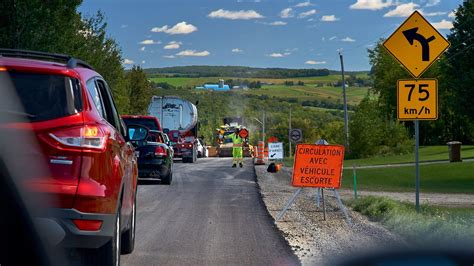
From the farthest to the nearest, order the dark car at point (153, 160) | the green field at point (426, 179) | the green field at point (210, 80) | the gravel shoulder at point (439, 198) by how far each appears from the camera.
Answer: the green field at point (210, 80)
the green field at point (426, 179)
the dark car at point (153, 160)
the gravel shoulder at point (439, 198)

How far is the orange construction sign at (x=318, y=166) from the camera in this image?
13266 mm

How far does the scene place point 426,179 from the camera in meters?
29.1

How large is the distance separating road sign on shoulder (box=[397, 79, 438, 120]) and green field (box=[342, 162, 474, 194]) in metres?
10.9

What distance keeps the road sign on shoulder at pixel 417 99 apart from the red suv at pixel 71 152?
7.47 m

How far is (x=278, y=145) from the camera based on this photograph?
3391 cm

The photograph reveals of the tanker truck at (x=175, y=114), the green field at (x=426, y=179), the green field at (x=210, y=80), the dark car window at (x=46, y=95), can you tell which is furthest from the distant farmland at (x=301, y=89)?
the dark car window at (x=46, y=95)

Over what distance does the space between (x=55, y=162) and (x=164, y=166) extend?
1462 centimetres

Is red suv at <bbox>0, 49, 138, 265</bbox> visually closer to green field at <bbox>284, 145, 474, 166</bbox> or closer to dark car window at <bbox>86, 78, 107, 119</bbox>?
dark car window at <bbox>86, 78, 107, 119</bbox>

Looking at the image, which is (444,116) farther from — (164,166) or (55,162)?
(55,162)

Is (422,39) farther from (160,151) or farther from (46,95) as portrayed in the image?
(160,151)

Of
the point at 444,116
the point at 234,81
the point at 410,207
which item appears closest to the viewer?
the point at 410,207

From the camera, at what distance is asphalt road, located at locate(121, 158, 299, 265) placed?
8.65 meters

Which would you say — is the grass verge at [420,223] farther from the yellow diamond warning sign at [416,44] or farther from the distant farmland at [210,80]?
the distant farmland at [210,80]

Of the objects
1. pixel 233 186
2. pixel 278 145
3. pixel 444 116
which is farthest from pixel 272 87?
pixel 233 186
